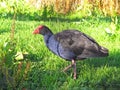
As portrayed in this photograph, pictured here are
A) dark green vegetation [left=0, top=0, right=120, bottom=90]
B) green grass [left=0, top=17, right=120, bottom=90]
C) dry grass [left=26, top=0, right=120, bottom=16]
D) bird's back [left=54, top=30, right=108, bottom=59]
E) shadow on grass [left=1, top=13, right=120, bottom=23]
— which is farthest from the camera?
dry grass [left=26, top=0, right=120, bottom=16]

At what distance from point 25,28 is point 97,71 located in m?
3.88

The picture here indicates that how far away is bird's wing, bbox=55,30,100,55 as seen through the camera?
736cm

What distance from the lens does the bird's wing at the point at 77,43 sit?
290 inches

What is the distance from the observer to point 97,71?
7.59 metres

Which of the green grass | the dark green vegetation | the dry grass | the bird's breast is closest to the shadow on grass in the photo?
the dry grass

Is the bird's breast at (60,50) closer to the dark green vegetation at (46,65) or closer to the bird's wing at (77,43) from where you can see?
the bird's wing at (77,43)

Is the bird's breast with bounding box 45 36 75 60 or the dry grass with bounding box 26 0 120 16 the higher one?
the dry grass with bounding box 26 0 120 16

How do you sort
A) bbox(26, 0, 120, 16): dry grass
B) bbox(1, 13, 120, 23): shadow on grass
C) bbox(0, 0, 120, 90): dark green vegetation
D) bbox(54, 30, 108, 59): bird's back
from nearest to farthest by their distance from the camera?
1. bbox(0, 0, 120, 90): dark green vegetation
2. bbox(54, 30, 108, 59): bird's back
3. bbox(1, 13, 120, 23): shadow on grass
4. bbox(26, 0, 120, 16): dry grass

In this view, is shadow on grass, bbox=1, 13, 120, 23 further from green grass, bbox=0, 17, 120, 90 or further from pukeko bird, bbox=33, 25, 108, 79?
pukeko bird, bbox=33, 25, 108, 79

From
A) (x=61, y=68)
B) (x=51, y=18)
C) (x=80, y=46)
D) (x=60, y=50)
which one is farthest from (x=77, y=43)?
(x=51, y=18)

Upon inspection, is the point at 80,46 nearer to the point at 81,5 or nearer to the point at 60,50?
the point at 60,50

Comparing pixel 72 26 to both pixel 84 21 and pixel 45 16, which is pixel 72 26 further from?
pixel 45 16

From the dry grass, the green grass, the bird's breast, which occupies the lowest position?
the green grass

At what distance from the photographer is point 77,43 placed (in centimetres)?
740
